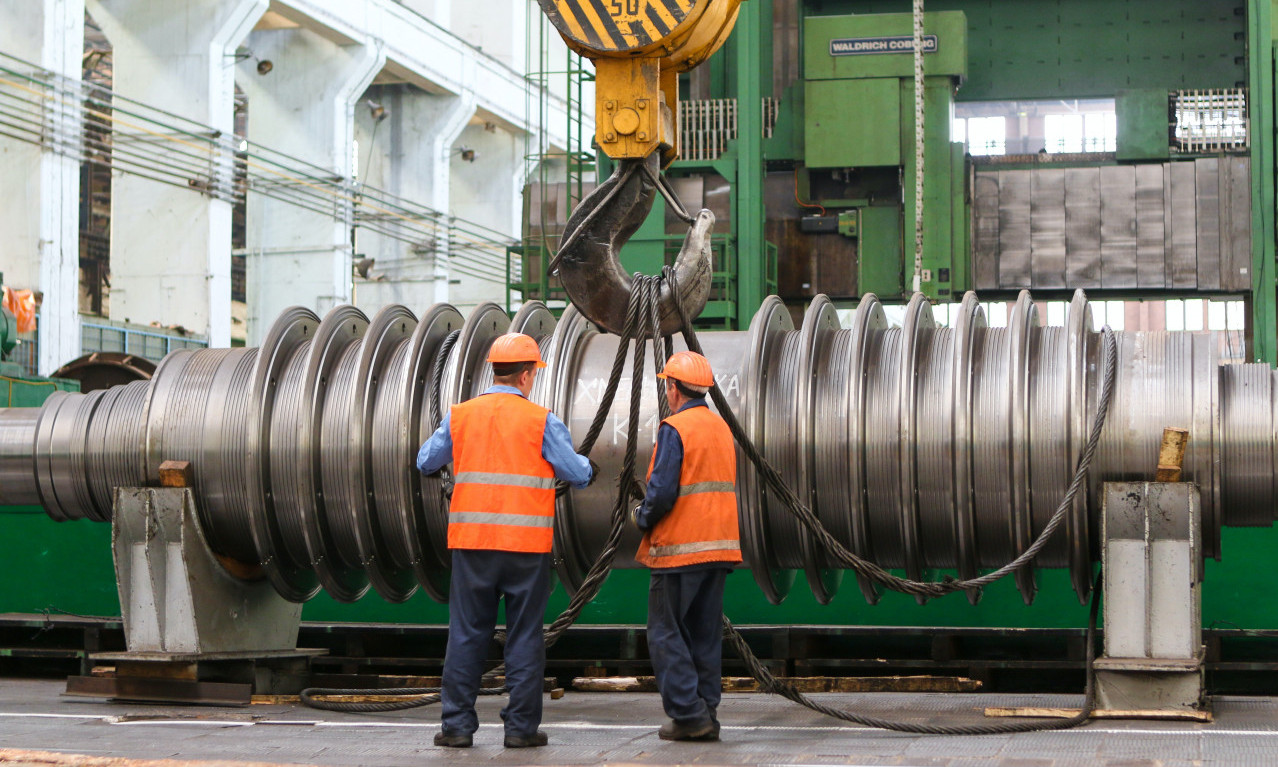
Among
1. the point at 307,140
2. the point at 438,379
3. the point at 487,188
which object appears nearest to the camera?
the point at 438,379

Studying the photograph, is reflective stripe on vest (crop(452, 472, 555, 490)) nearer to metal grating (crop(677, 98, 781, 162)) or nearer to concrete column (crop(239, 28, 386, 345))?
metal grating (crop(677, 98, 781, 162))

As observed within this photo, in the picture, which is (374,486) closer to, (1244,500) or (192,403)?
(192,403)

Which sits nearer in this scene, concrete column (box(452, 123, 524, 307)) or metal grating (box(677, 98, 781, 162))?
metal grating (box(677, 98, 781, 162))

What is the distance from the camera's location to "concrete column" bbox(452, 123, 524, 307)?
3070cm

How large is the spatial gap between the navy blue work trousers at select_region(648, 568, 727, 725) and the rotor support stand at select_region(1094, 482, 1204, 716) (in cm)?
152

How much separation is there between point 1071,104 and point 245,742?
1290 inches

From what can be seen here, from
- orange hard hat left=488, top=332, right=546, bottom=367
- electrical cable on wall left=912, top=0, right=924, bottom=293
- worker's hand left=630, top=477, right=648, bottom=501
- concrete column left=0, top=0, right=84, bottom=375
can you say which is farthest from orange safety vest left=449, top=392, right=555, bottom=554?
concrete column left=0, top=0, right=84, bottom=375

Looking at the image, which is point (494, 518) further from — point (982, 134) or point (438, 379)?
point (982, 134)

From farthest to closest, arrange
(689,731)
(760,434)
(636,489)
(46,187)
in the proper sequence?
(46,187) < (760,434) < (636,489) < (689,731)

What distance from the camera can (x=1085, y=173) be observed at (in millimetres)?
15023

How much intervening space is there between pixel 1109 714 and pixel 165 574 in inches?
157

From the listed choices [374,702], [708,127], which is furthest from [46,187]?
[374,702]

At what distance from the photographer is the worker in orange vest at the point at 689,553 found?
15.5 ft

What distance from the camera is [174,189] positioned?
21.2 m
